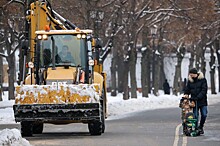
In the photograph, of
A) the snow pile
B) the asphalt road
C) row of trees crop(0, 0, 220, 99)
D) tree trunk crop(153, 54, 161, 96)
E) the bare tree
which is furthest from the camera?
tree trunk crop(153, 54, 161, 96)

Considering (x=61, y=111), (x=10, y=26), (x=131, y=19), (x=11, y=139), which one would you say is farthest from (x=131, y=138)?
(x=131, y=19)

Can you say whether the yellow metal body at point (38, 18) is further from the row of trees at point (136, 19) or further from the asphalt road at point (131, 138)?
the row of trees at point (136, 19)

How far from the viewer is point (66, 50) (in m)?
21.3

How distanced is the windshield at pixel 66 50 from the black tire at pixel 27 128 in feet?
6.28

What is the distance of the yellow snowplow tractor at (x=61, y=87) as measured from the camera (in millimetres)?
19297

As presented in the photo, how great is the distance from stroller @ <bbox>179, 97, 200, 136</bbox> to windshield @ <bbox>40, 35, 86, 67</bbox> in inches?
128

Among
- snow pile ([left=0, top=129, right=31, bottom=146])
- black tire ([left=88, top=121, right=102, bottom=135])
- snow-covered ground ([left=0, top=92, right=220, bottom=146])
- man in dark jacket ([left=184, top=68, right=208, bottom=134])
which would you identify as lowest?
snow-covered ground ([left=0, top=92, right=220, bottom=146])

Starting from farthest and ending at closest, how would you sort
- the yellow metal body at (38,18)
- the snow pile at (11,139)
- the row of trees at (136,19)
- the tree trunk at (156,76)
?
the tree trunk at (156,76), the row of trees at (136,19), the yellow metal body at (38,18), the snow pile at (11,139)

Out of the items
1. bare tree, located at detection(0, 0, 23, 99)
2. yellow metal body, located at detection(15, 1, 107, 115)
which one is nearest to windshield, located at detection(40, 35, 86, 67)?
yellow metal body, located at detection(15, 1, 107, 115)

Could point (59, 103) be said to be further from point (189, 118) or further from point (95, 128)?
point (189, 118)

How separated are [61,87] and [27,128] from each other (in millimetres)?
1789

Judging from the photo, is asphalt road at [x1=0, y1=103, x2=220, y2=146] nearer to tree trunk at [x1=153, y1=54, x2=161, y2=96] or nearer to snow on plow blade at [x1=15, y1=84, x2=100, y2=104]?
snow on plow blade at [x1=15, y1=84, x2=100, y2=104]

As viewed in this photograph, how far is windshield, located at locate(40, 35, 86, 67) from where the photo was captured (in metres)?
21.2

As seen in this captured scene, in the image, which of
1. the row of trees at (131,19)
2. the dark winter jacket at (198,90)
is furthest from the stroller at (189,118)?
the row of trees at (131,19)
